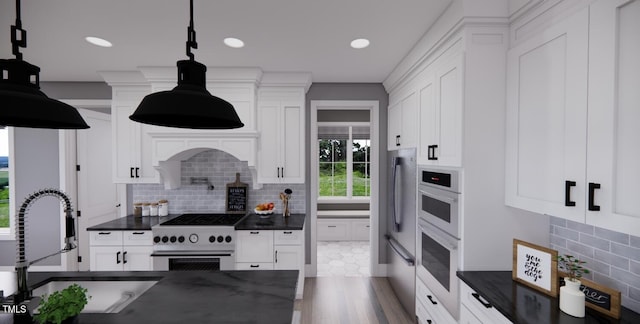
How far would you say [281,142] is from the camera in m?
3.31

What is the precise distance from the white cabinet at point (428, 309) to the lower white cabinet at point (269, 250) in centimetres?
124

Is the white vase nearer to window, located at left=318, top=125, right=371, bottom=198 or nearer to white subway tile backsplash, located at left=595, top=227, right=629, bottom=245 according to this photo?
white subway tile backsplash, located at left=595, top=227, right=629, bottom=245

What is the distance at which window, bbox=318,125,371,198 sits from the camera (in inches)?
224

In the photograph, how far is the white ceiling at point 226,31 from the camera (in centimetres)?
187

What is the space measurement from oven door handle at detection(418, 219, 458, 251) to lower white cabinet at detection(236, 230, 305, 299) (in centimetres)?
129

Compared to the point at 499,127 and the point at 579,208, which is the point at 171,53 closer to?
the point at 499,127

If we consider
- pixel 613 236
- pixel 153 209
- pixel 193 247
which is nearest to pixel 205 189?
pixel 153 209

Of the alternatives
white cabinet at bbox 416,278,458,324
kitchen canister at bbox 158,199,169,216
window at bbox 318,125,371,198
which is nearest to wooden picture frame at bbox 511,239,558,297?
white cabinet at bbox 416,278,458,324

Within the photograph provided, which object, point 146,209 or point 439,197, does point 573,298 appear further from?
point 146,209

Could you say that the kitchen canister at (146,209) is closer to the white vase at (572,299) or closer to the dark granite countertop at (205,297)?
the dark granite countertop at (205,297)

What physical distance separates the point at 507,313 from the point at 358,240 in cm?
421


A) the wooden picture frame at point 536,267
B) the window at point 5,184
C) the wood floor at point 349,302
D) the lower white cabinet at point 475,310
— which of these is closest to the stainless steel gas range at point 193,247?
the wood floor at point 349,302

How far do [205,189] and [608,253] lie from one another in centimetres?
370

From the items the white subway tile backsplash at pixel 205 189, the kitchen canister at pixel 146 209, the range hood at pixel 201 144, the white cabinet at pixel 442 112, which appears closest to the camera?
the white cabinet at pixel 442 112
